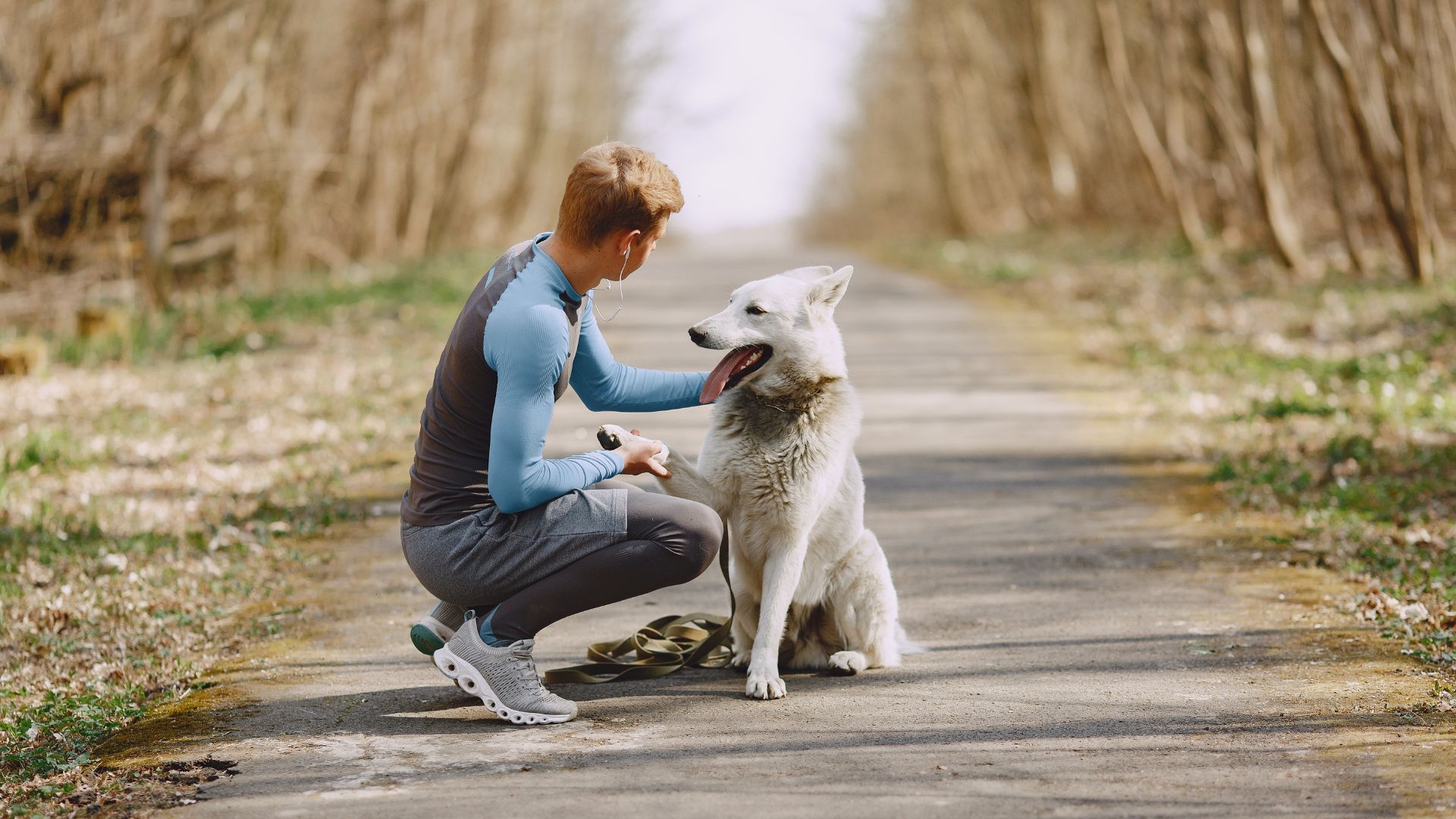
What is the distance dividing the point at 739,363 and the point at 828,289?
0.43 m

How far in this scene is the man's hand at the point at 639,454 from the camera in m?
4.80

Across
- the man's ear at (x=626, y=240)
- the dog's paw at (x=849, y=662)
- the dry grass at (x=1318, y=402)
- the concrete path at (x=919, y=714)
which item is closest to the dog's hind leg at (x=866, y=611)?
the dog's paw at (x=849, y=662)

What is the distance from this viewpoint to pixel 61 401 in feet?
38.8

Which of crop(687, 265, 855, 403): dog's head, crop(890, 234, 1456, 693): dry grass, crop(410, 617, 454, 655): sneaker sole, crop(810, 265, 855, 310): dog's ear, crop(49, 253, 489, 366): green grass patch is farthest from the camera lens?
crop(49, 253, 489, 366): green grass patch

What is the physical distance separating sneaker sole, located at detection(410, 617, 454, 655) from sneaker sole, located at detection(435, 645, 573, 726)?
135 millimetres

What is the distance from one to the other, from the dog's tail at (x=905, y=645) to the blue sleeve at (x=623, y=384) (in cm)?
129

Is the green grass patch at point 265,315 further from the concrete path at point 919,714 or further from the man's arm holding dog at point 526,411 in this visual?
the man's arm holding dog at point 526,411

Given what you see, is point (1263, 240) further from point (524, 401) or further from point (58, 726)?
point (58, 726)

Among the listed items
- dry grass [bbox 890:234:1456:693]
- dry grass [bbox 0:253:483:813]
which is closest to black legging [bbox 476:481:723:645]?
dry grass [bbox 0:253:483:813]

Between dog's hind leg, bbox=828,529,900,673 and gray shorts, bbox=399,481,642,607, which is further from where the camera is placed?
dog's hind leg, bbox=828,529,900,673

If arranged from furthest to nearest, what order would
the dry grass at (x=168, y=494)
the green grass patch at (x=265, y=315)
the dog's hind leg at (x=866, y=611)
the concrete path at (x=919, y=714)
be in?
the green grass patch at (x=265, y=315) < the dog's hind leg at (x=866, y=611) < the dry grass at (x=168, y=494) < the concrete path at (x=919, y=714)

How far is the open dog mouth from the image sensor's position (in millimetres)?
5102

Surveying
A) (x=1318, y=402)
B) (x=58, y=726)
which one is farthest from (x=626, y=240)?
(x=1318, y=402)

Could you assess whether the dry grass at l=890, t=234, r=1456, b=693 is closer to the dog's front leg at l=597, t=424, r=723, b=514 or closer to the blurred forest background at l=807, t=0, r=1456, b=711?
the blurred forest background at l=807, t=0, r=1456, b=711
